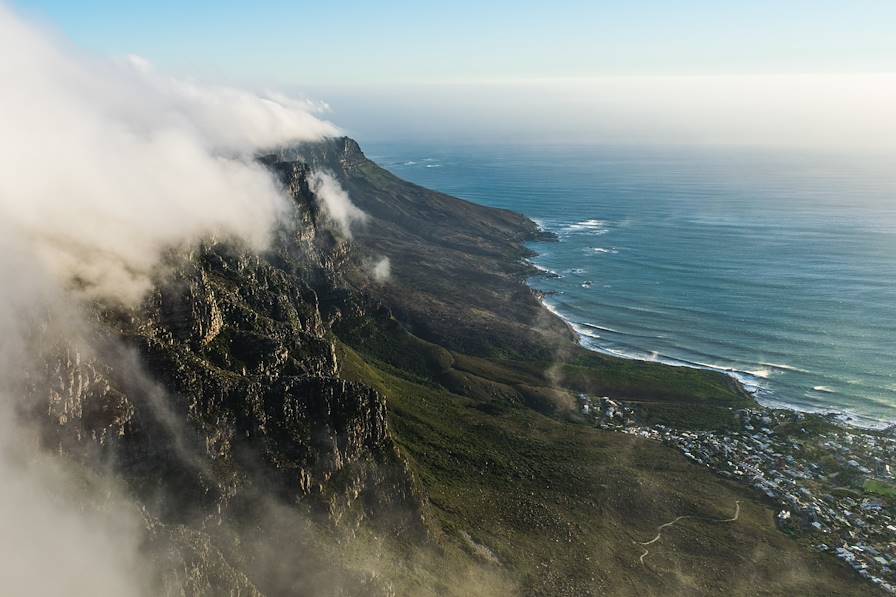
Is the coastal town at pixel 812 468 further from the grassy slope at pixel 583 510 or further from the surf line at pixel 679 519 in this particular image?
the surf line at pixel 679 519

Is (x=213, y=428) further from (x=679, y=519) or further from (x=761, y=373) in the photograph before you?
(x=761, y=373)

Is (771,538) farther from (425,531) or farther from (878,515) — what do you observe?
(425,531)

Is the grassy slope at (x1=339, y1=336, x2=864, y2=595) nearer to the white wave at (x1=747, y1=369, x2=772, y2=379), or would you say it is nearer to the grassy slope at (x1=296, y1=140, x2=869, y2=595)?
the grassy slope at (x1=296, y1=140, x2=869, y2=595)

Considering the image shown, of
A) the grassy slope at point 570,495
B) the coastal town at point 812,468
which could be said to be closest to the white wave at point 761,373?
the grassy slope at point 570,495

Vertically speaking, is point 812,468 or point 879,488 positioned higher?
point 879,488

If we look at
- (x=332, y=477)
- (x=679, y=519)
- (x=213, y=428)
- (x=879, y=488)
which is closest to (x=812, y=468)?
(x=879, y=488)

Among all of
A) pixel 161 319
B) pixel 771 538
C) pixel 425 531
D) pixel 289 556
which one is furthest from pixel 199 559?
pixel 771 538

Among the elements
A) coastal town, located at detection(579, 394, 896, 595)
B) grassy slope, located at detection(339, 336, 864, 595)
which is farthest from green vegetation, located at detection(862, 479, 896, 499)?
grassy slope, located at detection(339, 336, 864, 595)
